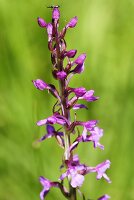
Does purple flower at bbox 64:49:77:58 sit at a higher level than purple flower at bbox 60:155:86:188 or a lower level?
higher

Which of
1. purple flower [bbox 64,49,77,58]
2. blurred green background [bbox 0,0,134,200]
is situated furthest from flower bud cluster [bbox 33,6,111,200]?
blurred green background [bbox 0,0,134,200]

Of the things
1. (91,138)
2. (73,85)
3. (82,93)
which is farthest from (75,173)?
(73,85)

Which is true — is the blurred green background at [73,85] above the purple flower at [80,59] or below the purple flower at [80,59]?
below

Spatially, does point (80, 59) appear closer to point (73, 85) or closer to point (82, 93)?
point (82, 93)

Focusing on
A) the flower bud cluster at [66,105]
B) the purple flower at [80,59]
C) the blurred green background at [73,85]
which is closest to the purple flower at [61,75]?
the flower bud cluster at [66,105]

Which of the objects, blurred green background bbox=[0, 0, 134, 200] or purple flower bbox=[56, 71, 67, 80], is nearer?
purple flower bbox=[56, 71, 67, 80]

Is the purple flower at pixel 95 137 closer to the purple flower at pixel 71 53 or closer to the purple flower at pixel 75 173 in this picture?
the purple flower at pixel 75 173

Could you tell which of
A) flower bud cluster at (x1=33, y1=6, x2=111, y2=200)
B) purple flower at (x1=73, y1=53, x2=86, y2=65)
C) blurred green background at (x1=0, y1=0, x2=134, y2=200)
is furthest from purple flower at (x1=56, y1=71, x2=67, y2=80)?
blurred green background at (x1=0, y1=0, x2=134, y2=200)

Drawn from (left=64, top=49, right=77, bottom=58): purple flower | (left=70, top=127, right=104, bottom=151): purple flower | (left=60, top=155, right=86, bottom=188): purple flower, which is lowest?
(left=60, top=155, right=86, bottom=188): purple flower

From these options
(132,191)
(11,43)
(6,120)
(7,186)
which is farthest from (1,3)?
(132,191)

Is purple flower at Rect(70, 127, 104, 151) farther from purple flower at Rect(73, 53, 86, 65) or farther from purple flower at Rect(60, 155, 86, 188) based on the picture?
purple flower at Rect(73, 53, 86, 65)
